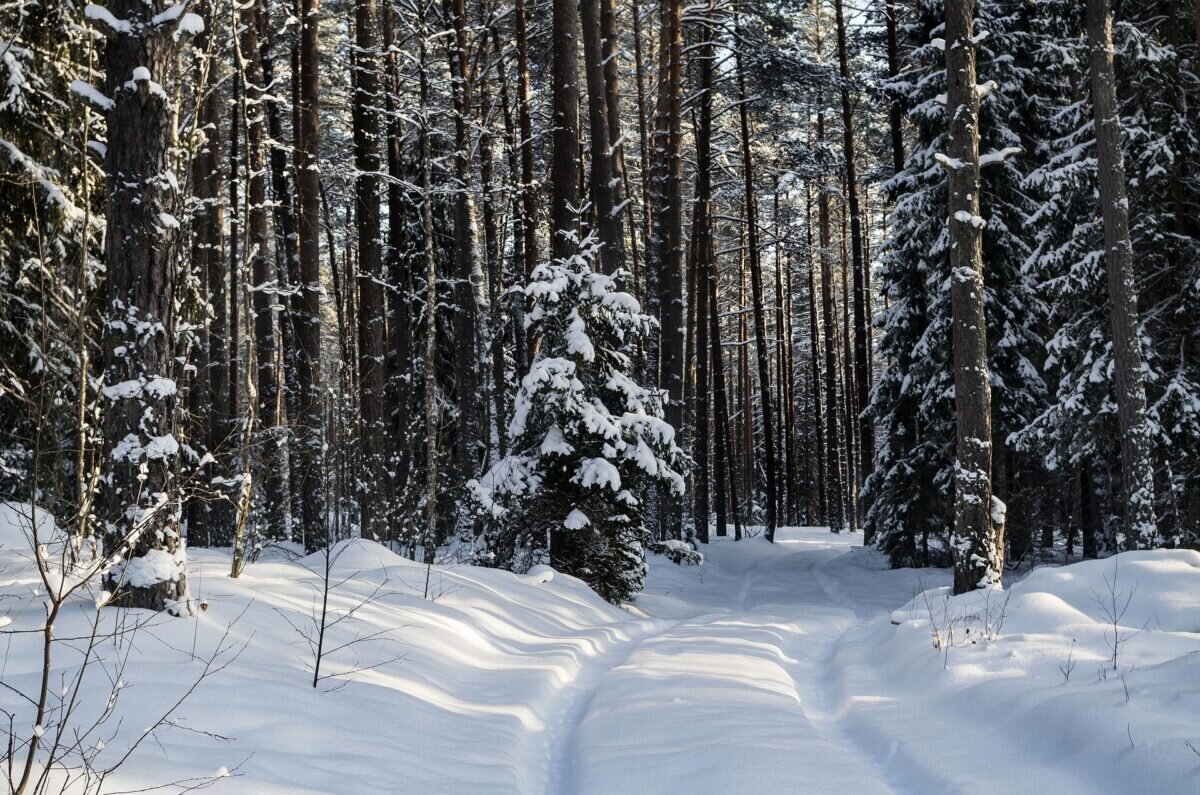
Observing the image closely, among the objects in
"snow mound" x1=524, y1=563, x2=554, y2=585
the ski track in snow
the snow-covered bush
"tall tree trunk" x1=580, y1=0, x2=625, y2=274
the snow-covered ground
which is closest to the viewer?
the snow-covered ground

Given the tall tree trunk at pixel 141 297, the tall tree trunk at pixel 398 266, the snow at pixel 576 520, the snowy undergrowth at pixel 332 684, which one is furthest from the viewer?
the tall tree trunk at pixel 398 266

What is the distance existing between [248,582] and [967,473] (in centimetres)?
817

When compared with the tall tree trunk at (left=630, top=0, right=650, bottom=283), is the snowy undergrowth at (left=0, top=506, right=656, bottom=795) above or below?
below

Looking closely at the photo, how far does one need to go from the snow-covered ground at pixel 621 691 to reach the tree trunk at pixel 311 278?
4.79 meters

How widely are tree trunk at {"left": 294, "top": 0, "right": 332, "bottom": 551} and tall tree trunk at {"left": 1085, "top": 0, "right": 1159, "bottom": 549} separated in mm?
11556

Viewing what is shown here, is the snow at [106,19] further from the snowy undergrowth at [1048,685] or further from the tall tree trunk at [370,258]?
the tall tree trunk at [370,258]

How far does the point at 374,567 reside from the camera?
9.55 m

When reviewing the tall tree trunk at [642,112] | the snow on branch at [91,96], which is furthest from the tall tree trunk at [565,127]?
the tall tree trunk at [642,112]

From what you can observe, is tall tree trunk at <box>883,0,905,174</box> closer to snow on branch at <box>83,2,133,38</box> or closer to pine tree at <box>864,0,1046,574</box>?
pine tree at <box>864,0,1046,574</box>

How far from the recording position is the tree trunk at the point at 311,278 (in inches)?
546

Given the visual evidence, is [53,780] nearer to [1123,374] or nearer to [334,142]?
[1123,374]

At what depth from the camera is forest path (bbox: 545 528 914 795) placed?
4.62 metres

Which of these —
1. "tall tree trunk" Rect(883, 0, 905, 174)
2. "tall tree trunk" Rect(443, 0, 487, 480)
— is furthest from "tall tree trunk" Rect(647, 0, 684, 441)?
"tall tree trunk" Rect(883, 0, 905, 174)

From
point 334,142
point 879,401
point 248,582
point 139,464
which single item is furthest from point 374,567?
point 334,142
